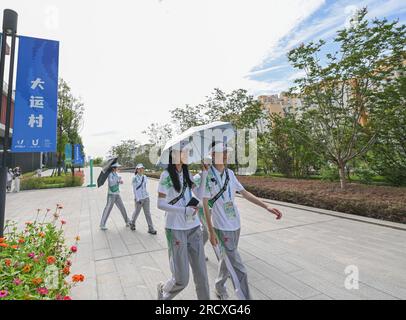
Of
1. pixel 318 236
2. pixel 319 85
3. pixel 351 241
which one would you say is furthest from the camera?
pixel 319 85

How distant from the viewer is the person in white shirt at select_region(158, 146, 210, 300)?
218cm

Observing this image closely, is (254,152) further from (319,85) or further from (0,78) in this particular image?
(0,78)

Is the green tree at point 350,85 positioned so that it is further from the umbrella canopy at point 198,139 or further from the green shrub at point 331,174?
the umbrella canopy at point 198,139

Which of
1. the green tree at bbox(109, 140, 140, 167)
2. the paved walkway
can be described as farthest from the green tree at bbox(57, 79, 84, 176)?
the green tree at bbox(109, 140, 140, 167)

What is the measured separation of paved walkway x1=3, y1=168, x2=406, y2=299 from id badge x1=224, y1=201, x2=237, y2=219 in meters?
1.16

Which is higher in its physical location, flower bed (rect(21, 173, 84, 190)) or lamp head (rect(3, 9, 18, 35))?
lamp head (rect(3, 9, 18, 35))

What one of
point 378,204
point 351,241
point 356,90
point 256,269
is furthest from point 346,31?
point 256,269

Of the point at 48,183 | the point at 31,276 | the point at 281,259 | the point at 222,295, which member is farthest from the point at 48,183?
the point at 222,295

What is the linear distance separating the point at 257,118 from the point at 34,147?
1434 cm

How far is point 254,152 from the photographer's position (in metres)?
18.2

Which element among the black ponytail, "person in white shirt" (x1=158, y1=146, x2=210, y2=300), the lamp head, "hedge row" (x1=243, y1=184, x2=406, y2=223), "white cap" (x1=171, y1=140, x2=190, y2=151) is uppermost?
the lamp head

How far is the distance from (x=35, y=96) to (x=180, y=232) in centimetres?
264

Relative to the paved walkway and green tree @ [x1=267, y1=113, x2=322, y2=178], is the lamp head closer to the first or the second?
the paved walkway

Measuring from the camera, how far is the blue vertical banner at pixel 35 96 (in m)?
2.95
